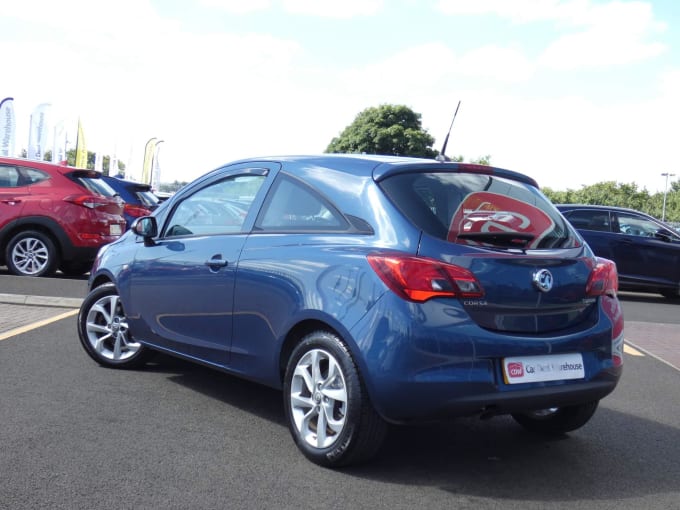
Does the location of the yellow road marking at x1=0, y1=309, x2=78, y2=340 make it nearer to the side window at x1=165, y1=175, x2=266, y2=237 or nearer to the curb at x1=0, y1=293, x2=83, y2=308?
the curb at x1=0, y1=293, x2=83, y2=308

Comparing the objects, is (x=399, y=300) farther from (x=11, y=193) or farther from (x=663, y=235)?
(x=663, y=235)

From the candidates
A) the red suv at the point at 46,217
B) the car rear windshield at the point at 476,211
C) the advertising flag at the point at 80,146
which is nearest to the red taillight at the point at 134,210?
the red suv at the point at 46,217

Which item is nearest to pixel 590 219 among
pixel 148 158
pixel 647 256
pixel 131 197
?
pixel 647 256

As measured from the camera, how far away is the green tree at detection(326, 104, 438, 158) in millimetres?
72125

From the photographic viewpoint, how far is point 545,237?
427 centimetres

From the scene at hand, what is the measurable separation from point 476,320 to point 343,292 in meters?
0.64

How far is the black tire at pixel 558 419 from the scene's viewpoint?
15.4 ft

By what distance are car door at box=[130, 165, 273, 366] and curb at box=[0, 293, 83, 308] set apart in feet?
12.4

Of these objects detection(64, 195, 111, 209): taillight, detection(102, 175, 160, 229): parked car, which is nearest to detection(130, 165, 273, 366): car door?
detection(64, 195, 111, 209): taillight

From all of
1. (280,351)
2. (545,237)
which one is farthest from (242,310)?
(545,237)

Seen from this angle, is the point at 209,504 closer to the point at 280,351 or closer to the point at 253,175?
the point at 280,351

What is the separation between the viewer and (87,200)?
11992 millimetres

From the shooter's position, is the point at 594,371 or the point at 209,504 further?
the point at 594,371

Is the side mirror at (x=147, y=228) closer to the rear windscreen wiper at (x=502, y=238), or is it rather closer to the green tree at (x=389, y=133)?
the rear windscreen wiper at (x=502, y=238)
